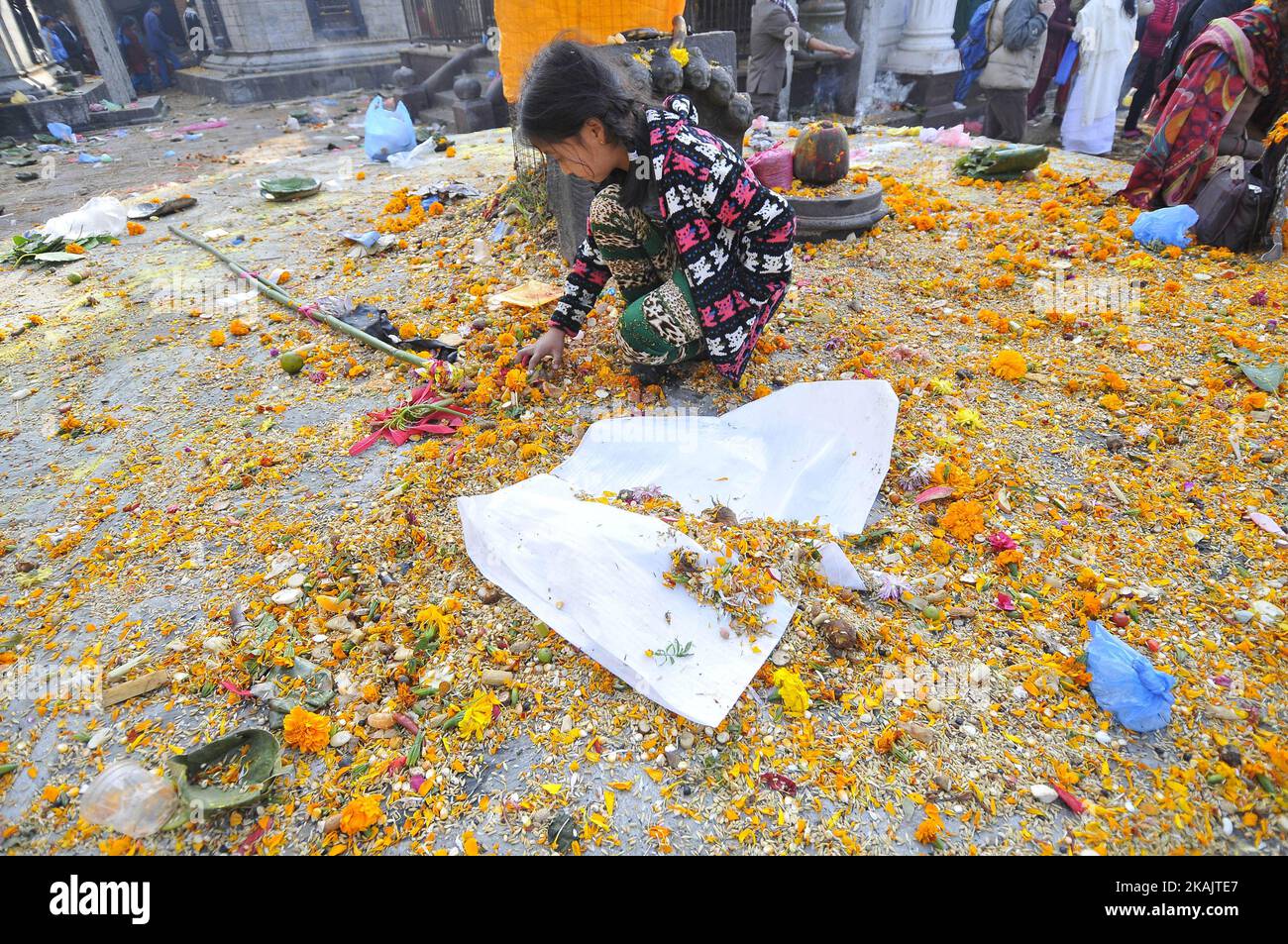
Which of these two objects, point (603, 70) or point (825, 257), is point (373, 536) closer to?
point (603, 70)

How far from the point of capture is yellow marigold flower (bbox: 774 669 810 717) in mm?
1752

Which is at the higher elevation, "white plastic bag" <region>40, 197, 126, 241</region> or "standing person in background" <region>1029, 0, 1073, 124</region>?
"standing person in background" <region>1029, 0, 1073, 124</region>

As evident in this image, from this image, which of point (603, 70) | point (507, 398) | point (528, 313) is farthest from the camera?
point (528, 313)

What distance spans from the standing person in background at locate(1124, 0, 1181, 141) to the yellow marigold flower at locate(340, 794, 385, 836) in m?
10.3

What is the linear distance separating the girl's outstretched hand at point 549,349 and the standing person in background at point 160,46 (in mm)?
16785

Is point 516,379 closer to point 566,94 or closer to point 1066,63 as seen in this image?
point 566,94

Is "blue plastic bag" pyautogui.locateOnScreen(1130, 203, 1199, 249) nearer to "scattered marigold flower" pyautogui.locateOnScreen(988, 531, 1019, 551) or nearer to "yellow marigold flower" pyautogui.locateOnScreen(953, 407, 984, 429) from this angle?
"yellow marigold flower" pyautogui.locateOnScreen(953, 407, 984, 429)

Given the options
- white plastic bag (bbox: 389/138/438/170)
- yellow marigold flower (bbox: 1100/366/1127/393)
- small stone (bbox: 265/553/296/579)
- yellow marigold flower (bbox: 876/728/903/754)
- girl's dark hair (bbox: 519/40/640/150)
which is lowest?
yellow marigold flower (bbox: 876/728/903/754)

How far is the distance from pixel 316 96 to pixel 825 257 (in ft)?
41.8

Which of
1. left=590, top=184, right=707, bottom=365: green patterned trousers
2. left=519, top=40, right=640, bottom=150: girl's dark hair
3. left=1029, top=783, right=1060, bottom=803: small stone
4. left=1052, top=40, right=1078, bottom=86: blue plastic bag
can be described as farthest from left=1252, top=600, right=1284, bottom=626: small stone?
left=1052, top=40, right=1078, bottom=86: blue plastic bag

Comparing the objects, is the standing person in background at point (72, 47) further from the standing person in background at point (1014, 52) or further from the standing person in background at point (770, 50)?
the standing person in background at point (1014, 52)

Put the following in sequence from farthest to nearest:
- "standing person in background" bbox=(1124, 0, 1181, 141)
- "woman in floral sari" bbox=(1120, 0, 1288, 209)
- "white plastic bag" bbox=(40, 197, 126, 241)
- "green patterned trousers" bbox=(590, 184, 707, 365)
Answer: "standing person in background" bbox=(1124, 0, 1181, 141), "white plastic bag" bbox=(40, 197, 126, 241), "woman in floral sari" bbox=(1120, 0, 1288, 209), "green patterned trousers" bbox=(590, 184, 707, 365)

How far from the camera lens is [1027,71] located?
273 inches

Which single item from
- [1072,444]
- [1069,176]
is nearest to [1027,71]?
[1069,176]
